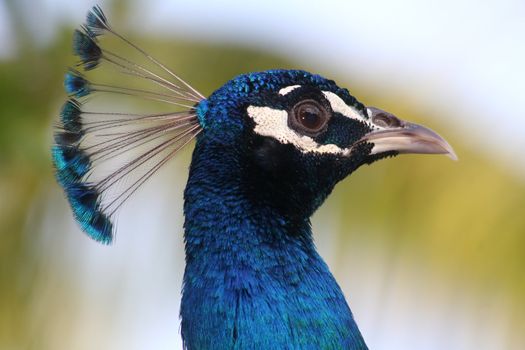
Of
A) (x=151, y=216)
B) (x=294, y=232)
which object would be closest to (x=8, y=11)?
(x=151, y=216)

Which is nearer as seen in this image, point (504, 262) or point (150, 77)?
point (150, 77)

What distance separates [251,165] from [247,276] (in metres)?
0.17

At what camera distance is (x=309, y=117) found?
119 centimetres

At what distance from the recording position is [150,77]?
130 cm

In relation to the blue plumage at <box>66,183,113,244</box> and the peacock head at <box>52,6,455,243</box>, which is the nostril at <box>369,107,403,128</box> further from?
the blue plumage at <box>66,183,113,244</box>

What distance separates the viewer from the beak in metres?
1.18

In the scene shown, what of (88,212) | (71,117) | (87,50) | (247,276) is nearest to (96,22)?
(87,50)

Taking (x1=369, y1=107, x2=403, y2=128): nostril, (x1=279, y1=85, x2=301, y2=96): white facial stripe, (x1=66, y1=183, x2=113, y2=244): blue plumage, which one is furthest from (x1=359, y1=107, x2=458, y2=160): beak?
(x1=66, y1=183, x2=113, y2=244): blue plumage

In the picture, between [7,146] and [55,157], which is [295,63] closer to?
[7,146]

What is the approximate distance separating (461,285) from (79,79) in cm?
157

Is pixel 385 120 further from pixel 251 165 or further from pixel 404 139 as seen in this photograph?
pixel 251 165

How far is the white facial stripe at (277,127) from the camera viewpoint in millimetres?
1173

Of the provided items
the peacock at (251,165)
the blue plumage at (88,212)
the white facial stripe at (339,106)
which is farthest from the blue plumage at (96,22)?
the white facial stripe at (339,106)

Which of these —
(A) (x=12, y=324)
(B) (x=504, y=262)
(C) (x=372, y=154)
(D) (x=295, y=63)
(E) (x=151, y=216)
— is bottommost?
(A) (x=12, y=324)
